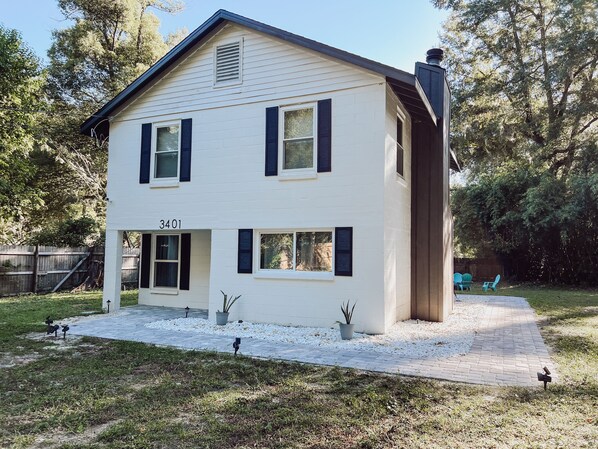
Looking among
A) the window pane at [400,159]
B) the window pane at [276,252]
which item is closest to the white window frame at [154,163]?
the window pane at [276,252]

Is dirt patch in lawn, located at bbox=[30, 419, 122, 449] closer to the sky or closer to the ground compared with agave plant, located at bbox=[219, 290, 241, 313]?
closer to the ground

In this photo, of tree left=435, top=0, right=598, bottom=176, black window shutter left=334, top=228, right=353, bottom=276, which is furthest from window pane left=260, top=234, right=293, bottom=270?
tree left=435, top=0, right=598, bottom=176

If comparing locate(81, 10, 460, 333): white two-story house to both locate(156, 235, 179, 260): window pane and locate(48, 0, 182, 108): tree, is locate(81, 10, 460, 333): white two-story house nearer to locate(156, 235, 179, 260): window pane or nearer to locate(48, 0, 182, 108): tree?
locate(156, 235, 179, 260): window pane

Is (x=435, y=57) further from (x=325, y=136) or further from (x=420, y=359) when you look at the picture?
(x=420, y=359)

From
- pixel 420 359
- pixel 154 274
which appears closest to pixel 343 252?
pixel 420 359

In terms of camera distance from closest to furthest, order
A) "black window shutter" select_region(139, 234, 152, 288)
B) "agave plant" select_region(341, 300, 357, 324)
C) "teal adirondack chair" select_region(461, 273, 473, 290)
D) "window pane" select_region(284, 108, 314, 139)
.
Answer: "agave plant" select_region(341, 300, 357, 324) < "window pane" select_region(284, 108, 314, 139) < "black window shutter" select_region(139, 234, 152, 288) < "teal adirondack chair" select_region(461, 273, 473, 290)

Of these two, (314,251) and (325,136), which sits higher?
(325,136)

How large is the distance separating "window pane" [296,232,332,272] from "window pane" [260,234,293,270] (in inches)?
8.7

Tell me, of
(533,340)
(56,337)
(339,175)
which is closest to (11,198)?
(56,337)

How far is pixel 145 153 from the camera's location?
1052 cm

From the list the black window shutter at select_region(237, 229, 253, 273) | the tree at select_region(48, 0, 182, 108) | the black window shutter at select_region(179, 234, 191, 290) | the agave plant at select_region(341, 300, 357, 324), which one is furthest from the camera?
the tree at select_region(48, 0, 182, 108)

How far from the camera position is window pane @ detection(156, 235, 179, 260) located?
11.8 metres

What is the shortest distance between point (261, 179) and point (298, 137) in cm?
120

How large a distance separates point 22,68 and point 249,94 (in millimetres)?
6325
